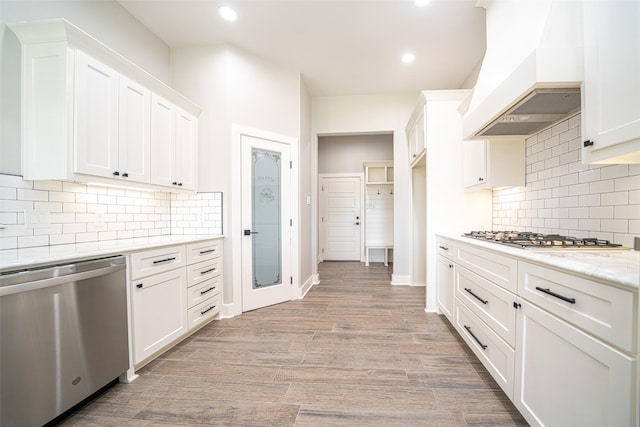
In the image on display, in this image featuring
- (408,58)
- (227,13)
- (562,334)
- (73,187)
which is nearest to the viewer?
(562,334)

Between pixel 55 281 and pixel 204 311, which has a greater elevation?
pixel 55 281

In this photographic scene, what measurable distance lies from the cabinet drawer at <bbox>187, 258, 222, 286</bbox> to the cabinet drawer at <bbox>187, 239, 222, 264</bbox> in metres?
0.05

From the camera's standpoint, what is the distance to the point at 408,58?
3256 millimetres

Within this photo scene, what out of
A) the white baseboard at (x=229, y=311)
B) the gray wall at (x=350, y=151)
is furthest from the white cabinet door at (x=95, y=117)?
the gray wall at (x=350, y=151)

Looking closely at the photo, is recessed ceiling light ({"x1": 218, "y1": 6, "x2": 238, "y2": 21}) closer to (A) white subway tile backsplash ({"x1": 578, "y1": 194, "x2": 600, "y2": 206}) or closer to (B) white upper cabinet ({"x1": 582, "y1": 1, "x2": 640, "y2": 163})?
(B) white upper cabinet ({"x1": 582, "y1": 1, "x2": 640, "y2": 163})

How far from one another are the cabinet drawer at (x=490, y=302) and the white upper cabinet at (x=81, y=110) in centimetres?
269

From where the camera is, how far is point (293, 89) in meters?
3.57

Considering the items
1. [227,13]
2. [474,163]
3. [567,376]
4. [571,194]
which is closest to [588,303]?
[567,376]

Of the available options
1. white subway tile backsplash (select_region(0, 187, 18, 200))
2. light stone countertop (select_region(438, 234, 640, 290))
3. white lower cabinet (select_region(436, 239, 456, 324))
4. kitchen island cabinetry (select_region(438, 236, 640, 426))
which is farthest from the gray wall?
white subway tile backsplash (select_region(0, 187, 18, 200))

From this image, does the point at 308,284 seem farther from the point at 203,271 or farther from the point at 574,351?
the point at 574,351

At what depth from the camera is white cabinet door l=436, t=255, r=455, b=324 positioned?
8.00 ft

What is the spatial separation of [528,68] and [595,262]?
1.02 m

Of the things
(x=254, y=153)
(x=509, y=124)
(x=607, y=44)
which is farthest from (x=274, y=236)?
(x=607, y=44)

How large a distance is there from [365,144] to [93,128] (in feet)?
17.0
